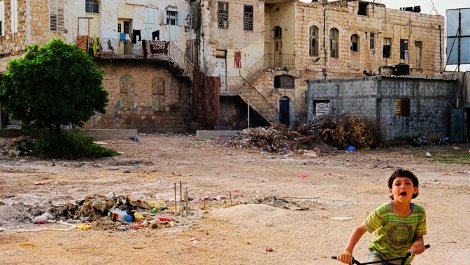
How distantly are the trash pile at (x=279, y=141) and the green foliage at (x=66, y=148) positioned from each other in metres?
6.86

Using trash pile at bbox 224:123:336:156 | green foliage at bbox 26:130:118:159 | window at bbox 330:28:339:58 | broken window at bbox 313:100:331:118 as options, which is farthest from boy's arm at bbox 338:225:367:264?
window at bbox 330:28:339:58

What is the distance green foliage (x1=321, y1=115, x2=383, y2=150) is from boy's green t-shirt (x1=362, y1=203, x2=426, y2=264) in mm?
23650

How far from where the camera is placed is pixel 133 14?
33625 mm

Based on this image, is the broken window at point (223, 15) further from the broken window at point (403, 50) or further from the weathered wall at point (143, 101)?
the broken window at point (403, 50)

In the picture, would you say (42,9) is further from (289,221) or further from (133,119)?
(289,221)

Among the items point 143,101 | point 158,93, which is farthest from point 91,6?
point 158,93

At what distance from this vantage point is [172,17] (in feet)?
115

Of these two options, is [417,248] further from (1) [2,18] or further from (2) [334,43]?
(2) [334,43]

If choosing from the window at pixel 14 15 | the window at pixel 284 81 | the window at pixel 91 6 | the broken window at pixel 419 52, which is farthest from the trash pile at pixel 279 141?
the broken window at pixel 419 52

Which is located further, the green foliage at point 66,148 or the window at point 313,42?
the window at point 313,42

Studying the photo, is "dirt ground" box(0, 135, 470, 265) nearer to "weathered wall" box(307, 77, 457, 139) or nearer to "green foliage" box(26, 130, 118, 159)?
"green foliage" box(26, 130, 118, 159)

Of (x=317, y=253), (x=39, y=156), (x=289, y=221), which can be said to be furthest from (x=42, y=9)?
(x=317, y=253)

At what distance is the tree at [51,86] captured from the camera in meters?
21.0

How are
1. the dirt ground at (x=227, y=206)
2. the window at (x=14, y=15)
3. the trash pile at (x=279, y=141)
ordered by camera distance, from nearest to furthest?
1. the dirt ground at (x=227, y=206)
2. the trash pile at (x=279, y=141)
3. the window at (x=14, y=15)
